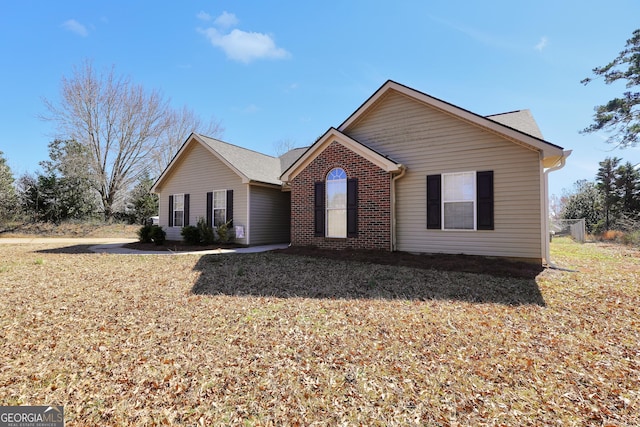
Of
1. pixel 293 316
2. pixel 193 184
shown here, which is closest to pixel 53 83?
pixel 193 184

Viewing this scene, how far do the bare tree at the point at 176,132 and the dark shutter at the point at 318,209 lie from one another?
21.9m

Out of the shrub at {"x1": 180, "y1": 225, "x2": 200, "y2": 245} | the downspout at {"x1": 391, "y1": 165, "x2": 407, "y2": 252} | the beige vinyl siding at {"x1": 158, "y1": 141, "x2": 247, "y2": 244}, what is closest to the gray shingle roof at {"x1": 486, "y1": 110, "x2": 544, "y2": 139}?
the downspout at {"x1": 391, "y1": 165, "x2": 407, "y2": 252}

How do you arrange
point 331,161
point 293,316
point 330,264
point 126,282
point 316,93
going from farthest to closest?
1. point 316,93
2. point 331,161
3. point 330,264
4. point 126,282
5. point 293,316

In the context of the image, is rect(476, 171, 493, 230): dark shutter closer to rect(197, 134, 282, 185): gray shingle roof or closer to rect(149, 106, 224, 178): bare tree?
rect(197, 134, 282, 185): gray shingle roof

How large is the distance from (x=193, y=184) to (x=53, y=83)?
16764mm

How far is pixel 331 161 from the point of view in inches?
425

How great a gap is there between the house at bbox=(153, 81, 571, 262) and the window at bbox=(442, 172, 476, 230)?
3cm

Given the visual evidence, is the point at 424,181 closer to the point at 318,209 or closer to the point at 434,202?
the point at 434,202

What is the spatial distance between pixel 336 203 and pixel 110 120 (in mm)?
22928

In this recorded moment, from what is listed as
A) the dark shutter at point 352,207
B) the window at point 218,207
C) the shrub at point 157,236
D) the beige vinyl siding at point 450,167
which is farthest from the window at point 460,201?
the shrub at point 157,236

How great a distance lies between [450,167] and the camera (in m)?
9.32

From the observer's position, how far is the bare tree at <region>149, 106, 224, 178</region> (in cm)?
2761

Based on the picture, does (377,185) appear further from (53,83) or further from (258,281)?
(53,83)

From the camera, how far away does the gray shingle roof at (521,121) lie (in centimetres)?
962
